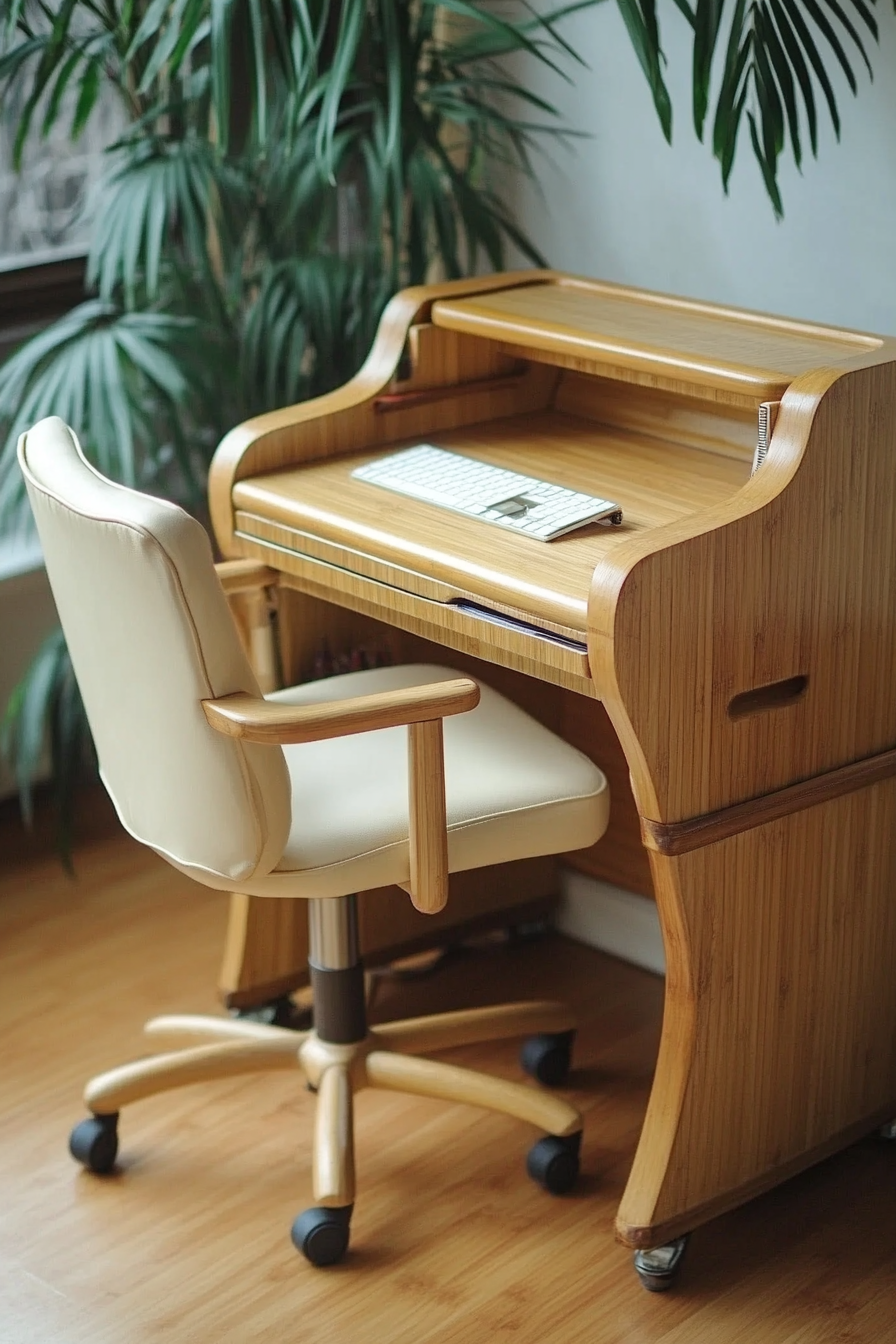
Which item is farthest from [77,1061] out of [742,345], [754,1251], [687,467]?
[742,345]

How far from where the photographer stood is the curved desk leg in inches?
75.1

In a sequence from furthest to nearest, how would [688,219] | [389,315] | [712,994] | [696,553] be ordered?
[688,219]
[389,315]
[712,994]
[696,553]

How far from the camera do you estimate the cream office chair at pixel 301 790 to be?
5.77ft

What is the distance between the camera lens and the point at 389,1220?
82.9 inches

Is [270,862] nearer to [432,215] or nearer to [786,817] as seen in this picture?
[786,817]

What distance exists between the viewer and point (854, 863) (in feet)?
6.73

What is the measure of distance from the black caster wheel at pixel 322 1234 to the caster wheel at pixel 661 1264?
1.11 feet

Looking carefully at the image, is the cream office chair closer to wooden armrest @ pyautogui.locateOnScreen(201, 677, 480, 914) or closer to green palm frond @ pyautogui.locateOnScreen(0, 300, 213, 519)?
wooden armrest @ pyautogui.locateOnScreen(201, 677, 480, 914)

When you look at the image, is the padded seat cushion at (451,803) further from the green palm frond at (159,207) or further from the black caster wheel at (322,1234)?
the green palm frond at (159,207)

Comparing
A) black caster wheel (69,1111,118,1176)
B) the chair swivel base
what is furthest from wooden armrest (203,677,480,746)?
black caster wheel (69,1111,118,1176)

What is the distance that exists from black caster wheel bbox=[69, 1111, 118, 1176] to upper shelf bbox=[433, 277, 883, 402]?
110cm

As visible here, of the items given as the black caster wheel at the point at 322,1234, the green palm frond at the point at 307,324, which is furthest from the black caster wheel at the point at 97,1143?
the green palm frond at the point at 307,324

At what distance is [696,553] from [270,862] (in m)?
0.55

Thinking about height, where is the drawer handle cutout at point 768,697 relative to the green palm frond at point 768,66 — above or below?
below
